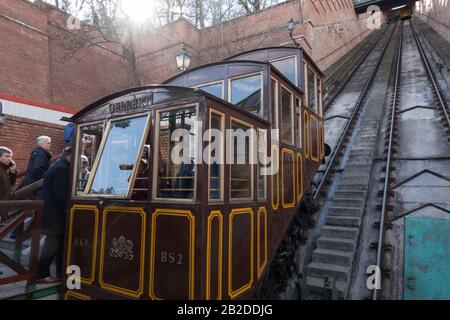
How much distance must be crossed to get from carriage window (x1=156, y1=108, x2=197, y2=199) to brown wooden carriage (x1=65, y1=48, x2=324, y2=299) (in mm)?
11

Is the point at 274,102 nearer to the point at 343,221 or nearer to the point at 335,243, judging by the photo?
the point at 335,243

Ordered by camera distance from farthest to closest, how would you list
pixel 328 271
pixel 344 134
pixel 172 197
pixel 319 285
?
pixel 344 134 < pixel 328 271 < pixel 319 285 < pixel 172 197

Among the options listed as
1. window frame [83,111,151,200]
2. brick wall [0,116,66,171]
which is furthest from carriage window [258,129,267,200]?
brick wall [0,116,66,171]

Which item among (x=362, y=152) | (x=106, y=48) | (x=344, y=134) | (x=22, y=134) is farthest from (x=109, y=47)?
(x=362, y=152)

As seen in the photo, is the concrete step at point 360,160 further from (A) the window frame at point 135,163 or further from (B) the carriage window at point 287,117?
(A) the window frame at point 135,163

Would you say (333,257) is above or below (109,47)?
below

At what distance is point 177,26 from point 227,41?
3372 mm

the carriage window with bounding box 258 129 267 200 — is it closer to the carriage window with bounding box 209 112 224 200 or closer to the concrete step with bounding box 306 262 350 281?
the carriage window with bounding box 209 112 224 200

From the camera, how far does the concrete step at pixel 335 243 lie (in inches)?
196

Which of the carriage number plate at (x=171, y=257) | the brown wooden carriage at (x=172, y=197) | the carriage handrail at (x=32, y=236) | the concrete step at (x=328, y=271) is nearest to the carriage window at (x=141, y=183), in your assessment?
the brown wooden carriage at (x=172, y=197)

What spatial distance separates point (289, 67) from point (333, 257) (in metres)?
3.28

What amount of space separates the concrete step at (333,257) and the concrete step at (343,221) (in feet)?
2.34

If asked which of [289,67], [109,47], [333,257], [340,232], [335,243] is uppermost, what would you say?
[109,47]

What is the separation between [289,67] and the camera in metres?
5.60
